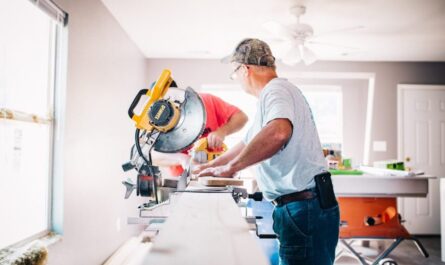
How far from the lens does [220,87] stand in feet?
17.8

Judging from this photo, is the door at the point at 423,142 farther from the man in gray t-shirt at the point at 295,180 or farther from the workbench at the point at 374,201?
the man in gray t-shirt at the point at 295,180

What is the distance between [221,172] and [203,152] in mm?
381

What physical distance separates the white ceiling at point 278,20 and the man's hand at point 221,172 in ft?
7.27

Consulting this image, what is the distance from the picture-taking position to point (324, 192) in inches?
55.9

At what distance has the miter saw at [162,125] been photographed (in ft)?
4.50

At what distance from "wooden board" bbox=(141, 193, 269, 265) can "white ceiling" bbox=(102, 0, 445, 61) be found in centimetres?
269

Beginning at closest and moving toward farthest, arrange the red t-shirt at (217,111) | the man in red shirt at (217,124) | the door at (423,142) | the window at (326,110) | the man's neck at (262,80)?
the man's neck at (262,80)
the man in red shirt at (217,124)
the red t-shirt at (217,111)
the door at (423,142)
the window at (326,110)

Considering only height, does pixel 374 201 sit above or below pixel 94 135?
below

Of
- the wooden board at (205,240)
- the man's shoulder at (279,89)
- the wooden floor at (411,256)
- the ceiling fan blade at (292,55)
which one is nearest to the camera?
the wooden board at (205,240)

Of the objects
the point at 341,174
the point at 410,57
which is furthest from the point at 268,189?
the point at 410,57

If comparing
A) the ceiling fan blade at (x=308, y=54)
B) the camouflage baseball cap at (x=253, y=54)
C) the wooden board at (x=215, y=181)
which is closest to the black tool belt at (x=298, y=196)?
the wooden board at (x=215, y=181)

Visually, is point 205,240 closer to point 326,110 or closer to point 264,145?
point 264,145

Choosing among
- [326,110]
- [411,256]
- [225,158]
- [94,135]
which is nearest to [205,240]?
[225,158]

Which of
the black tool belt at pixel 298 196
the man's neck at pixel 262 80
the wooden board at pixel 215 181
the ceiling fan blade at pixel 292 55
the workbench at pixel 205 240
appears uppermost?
the ceiling fan blade at pixel 292 55
